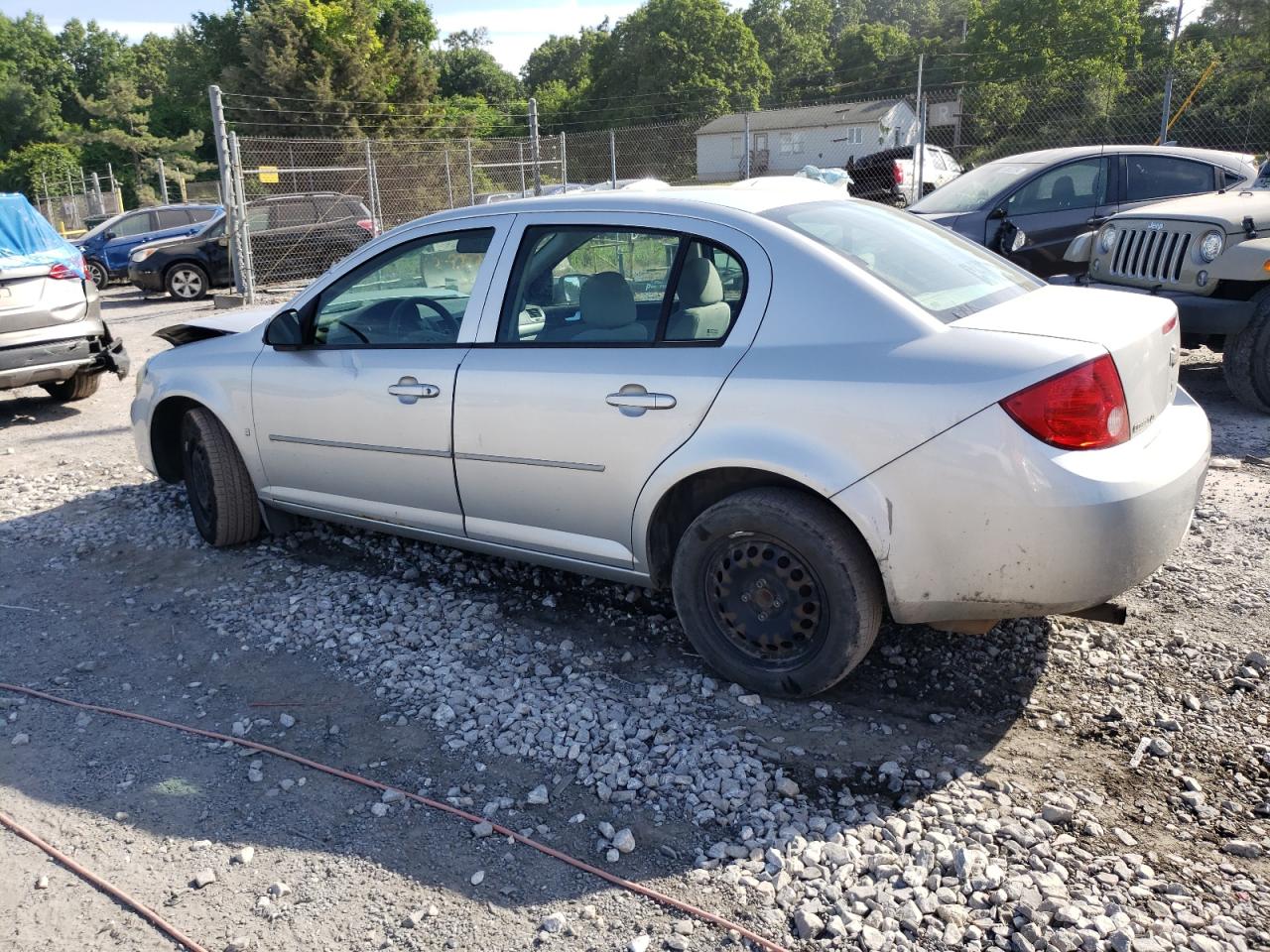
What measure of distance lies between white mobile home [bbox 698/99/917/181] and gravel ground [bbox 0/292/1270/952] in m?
41.6

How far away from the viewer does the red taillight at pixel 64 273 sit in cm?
826

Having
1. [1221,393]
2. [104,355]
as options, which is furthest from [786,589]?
[104,355]

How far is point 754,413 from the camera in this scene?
3.37 meters

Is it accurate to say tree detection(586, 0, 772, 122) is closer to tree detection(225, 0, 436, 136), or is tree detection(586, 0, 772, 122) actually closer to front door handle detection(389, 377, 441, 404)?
tree detection(225, 0, 436, 136)

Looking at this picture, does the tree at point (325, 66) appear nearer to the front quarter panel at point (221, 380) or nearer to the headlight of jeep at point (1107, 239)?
the headlight of jeep at point (1107, 239)

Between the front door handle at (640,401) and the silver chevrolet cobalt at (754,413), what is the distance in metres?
0.01

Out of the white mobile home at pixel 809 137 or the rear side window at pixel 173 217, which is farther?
the white mobile home at pixel 809 137

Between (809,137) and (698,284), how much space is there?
50.2 metres

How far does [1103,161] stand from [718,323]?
24.4 ft

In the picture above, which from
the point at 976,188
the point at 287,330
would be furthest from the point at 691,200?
the point at 976,188

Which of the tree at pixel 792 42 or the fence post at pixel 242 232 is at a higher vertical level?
the tree at pixel 792 42

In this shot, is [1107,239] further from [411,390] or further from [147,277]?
[147,277]

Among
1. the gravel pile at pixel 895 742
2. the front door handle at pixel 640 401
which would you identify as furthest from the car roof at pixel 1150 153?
the front door handle at pixel 640 401

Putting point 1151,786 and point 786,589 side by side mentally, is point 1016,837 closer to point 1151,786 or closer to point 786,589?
point 1151,786
